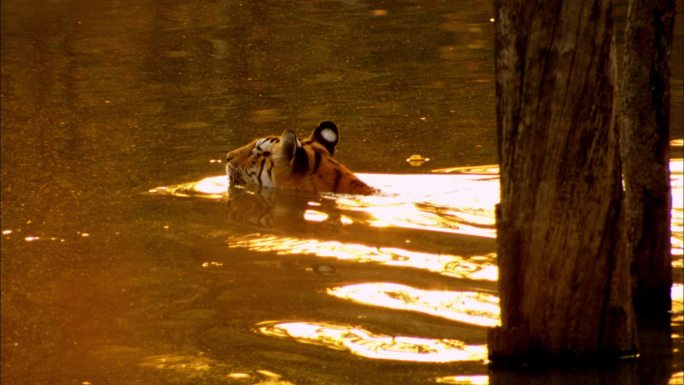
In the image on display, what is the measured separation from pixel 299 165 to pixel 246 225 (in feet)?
2.87

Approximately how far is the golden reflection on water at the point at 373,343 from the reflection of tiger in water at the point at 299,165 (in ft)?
9.12

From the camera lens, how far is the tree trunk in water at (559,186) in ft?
18.2

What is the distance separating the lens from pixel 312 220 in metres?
9.05

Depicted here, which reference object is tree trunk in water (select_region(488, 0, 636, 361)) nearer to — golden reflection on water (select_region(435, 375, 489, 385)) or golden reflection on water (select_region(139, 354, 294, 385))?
golden reflection on water (select_region(435, 375, 489, 385))

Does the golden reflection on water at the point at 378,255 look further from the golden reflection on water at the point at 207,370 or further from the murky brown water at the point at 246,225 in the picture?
the golden reflection on water at the point at 207,370

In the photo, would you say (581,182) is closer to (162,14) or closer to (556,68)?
(556,68)

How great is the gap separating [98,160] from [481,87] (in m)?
4.09

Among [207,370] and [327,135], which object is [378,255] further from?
[207,370]

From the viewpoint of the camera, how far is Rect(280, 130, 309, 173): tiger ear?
9.38 metres

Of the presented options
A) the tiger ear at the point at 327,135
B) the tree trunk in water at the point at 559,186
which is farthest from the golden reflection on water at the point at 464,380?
the tiger ear at the point at 327,135

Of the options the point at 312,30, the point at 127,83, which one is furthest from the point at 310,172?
the point at 312,30

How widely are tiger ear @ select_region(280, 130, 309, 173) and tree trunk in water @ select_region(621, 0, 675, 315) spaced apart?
128 inches

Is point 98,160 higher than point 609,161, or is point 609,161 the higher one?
point 609,161

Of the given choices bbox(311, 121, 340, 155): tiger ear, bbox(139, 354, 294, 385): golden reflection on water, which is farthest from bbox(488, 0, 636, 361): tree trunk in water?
bbox(311, 121, 340, 155): tiger ear
